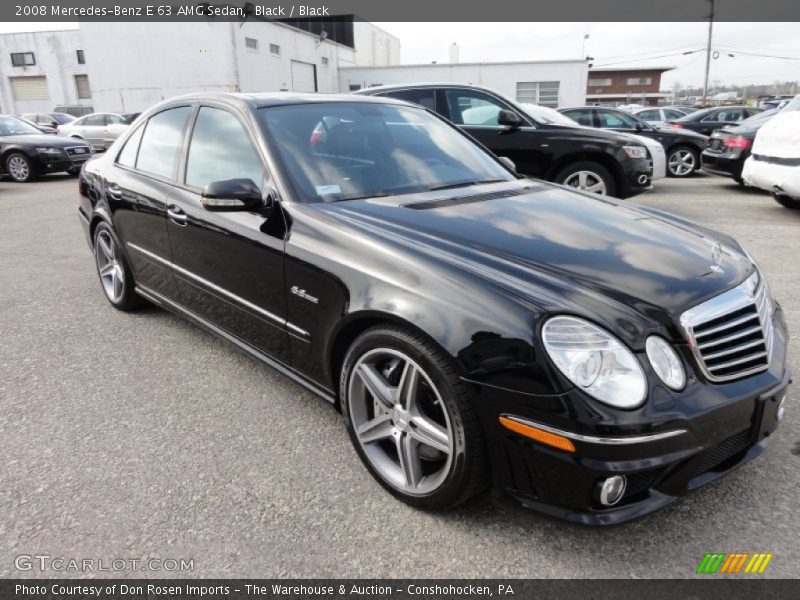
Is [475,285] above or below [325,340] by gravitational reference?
above

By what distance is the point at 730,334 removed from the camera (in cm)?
197

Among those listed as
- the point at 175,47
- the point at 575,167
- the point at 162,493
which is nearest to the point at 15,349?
the point at 162,493

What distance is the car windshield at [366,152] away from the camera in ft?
8.96

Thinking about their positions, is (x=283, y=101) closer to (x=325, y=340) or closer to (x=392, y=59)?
(x=325, y=340)

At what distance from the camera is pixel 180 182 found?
330 cm

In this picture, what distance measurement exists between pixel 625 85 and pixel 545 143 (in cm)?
7594

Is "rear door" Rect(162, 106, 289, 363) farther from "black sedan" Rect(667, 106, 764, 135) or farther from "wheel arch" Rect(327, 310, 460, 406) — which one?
"black sedan" Rect(667, 106, 764, 135)

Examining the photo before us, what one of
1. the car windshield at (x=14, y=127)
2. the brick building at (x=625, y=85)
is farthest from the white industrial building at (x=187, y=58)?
the brick building at (x=625, y=85)

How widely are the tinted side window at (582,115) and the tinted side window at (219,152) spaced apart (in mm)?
10314

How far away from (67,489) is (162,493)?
1.30ft

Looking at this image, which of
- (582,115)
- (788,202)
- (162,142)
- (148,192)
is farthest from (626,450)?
(582,115)

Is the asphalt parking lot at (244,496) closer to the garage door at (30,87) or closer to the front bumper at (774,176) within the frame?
the front bumper at (774,176)

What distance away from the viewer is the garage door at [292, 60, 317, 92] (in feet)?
120

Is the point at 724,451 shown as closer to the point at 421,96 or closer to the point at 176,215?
the point at 176,215
